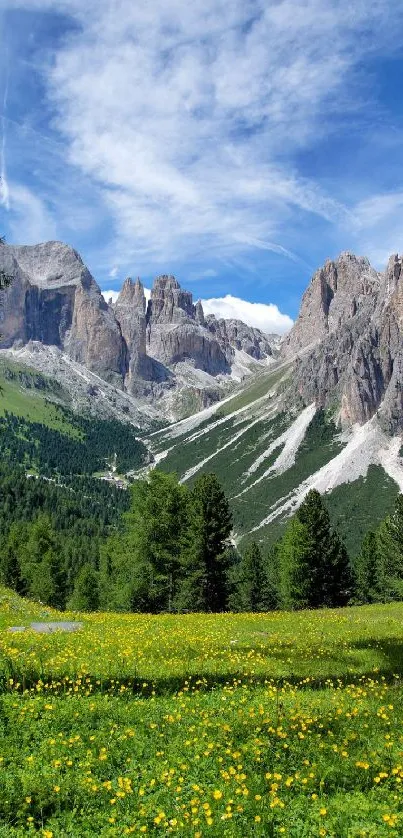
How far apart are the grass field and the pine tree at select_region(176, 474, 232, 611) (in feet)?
112

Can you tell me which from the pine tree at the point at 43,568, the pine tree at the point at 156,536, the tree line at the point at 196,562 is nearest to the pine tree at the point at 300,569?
the tree line at the point at 196,562

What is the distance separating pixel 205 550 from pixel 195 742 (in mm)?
42149

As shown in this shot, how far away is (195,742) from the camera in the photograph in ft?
31.6

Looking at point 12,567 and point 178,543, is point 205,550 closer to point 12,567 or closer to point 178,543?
point 178,543

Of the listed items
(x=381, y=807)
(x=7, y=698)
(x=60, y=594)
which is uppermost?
(x=7, y=698)

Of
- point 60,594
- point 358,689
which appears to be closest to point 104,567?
point 60,594

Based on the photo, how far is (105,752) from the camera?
929 cm

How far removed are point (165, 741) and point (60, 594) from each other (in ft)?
246

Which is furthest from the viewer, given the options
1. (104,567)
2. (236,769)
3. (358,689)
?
(104,567)

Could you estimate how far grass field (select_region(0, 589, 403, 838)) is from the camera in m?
7.68

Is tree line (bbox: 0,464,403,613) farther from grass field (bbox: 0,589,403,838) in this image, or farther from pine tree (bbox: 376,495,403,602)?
grass field (bbox: 0,589,403,838)

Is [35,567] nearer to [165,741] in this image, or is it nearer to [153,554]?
[153,554]

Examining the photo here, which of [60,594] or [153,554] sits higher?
[153,554]

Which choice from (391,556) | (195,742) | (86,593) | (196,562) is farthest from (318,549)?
(195,742)
